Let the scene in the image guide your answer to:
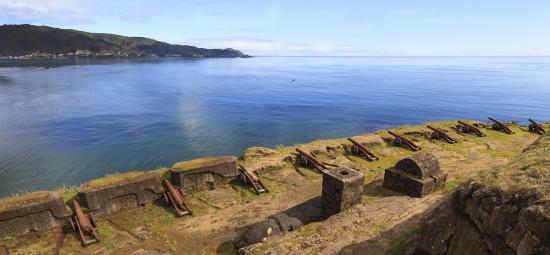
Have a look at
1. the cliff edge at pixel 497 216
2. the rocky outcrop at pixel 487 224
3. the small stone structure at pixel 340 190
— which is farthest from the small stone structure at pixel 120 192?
the rocky outcrop at pixel 487 224

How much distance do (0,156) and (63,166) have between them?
6905 millimetres

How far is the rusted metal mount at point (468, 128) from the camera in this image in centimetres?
2495

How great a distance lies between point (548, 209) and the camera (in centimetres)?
549

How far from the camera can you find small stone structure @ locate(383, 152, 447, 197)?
14.5 metres

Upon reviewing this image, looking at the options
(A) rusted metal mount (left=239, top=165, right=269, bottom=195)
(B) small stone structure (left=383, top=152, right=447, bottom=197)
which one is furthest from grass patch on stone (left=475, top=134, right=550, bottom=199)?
(A) rusted metal mount (left=239, top=165, right=269, bottom=195)

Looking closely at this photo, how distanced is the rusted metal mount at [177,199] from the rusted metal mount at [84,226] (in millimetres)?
2853

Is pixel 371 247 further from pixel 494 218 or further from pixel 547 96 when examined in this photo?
pixel 547 96

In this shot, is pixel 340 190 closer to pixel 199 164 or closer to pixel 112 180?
pixel 199 164

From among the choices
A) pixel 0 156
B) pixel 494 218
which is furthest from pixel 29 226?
pixel 0 156

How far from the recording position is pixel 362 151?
822 inches

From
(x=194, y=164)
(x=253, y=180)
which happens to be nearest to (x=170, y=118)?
(x=194, y=164)

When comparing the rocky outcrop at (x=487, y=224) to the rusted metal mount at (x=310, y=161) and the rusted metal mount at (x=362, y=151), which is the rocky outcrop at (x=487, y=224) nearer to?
the rusted metal mount at (x=310, y=161)

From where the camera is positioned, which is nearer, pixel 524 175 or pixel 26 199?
pixel 524 175

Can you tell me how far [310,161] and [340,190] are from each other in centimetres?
627
